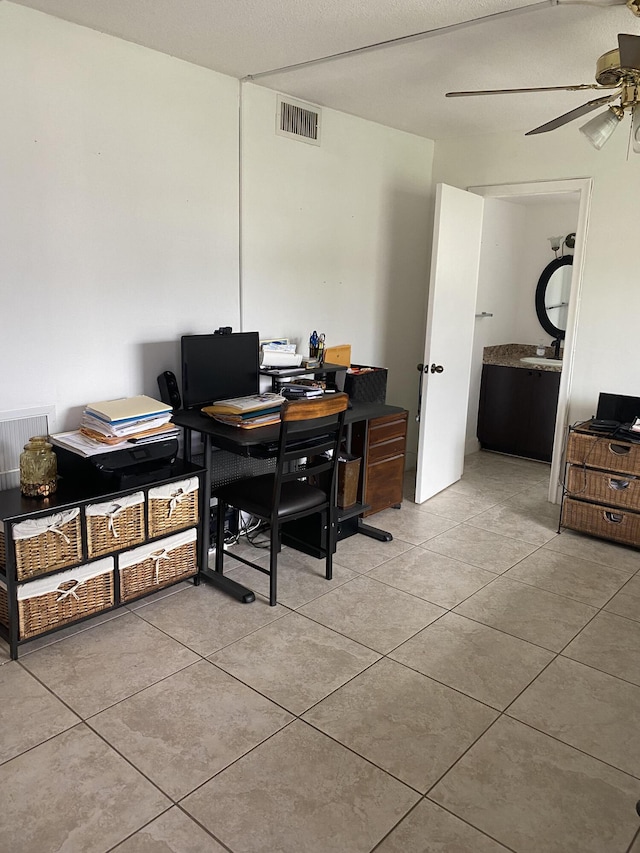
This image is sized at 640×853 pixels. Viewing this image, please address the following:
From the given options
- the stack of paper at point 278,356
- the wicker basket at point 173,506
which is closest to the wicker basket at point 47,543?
the wicker basket at point 173,506

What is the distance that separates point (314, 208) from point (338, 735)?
2.97 m

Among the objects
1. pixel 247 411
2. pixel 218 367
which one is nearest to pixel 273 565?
pixel 247 411

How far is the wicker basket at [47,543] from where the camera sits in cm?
241

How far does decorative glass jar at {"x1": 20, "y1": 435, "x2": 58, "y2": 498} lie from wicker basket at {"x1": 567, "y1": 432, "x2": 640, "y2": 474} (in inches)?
112

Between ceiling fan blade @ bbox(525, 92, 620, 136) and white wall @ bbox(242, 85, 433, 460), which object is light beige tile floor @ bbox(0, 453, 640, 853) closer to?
white wall @ bbox(242, 85, 433, 460)

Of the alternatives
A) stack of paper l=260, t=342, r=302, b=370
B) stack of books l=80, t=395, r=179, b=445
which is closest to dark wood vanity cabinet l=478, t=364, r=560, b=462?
stack of paper l=260, t=342, r=302, b=370

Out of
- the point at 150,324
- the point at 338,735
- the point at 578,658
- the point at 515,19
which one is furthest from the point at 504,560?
the point at 515,19

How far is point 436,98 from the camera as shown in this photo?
12.0 ft

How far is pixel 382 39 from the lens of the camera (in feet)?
9.14

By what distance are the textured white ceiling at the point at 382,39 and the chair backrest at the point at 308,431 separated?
1514 millimetres

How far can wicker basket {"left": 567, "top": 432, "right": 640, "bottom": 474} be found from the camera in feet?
12.0

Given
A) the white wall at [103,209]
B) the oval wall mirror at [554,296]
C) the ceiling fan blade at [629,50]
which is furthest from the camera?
the oval wall mirror at [554,296]

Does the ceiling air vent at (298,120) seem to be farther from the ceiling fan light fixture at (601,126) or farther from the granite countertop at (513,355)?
the granite countertop at (513,355)

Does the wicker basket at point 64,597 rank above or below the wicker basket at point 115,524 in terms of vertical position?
below
